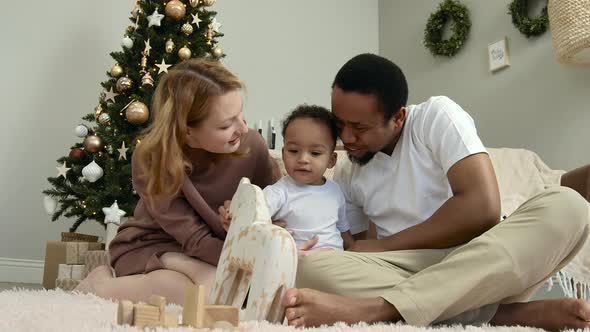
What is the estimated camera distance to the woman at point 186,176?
4.99 feet

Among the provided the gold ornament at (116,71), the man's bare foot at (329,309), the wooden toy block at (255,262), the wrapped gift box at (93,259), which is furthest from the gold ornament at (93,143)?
the man's bare foot at (329,309)

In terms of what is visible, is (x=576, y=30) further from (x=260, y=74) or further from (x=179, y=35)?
(x=260, y=74)

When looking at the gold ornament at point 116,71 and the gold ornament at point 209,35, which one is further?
the gold ornament at point 209,35

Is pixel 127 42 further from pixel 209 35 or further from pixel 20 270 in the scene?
pixel 20 270

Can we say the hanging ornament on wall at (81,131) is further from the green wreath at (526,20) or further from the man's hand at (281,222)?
the green wreath at (526,20)

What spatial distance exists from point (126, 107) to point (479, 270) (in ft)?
6.45

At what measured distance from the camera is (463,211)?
124 centimetres

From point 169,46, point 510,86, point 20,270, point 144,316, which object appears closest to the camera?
point 144,316

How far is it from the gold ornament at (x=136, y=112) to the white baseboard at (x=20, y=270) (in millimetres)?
1091

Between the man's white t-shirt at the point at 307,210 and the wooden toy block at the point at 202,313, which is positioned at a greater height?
the man's white t-shirt at the point at 307,210

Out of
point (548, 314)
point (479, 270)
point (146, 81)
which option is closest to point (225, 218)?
point (479, 270)

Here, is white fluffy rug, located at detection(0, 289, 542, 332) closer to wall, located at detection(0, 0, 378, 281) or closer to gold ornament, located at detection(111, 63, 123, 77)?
gold ornament, located at detection(111, 63, 123, 77)

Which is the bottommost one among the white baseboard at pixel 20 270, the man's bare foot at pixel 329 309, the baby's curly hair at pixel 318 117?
the white baseboard at pixel 20 270

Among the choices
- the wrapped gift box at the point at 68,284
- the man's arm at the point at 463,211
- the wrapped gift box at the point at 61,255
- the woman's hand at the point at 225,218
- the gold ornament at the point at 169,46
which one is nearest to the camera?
the man's arm at the point at 463,211
